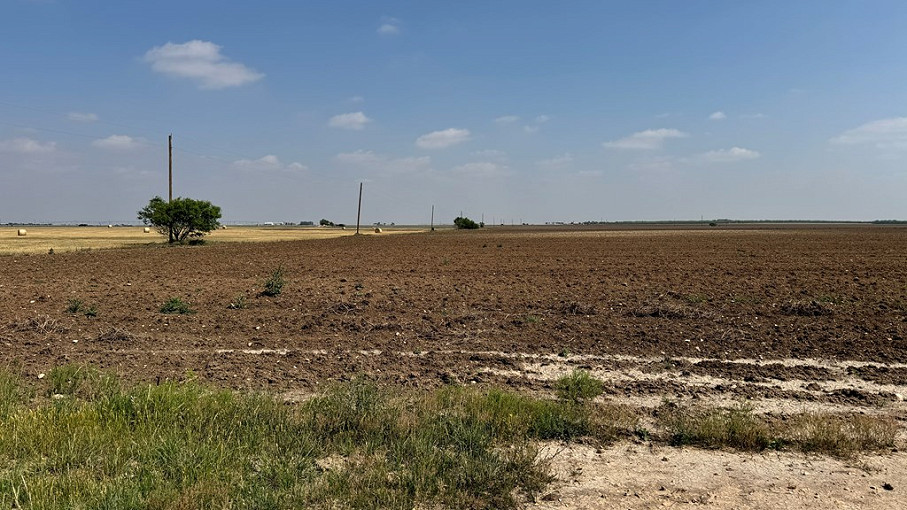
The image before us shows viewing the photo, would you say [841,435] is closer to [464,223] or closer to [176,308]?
[176,308]

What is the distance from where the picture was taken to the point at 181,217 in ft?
173

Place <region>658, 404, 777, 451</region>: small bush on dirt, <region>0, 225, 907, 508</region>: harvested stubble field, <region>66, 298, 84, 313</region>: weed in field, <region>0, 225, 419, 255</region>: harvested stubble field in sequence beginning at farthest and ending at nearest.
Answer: <region>0, 225, 419, 255</region>: harvested stubble field
<region>66, 298, 84, 313</region>: weed in field
<region>658, 404, 777, 451</region>: small bush on dirt
<region>0, 225, 907, 508</region>: harvested stubble field

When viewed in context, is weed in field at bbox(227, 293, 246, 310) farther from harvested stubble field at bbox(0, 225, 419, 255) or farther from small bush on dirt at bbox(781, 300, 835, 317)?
harvested stubble field at bbox(0, 225, 419, 255)

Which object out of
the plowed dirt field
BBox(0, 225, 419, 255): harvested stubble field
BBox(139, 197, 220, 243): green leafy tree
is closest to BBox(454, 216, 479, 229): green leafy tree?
BBox(0, 225, 419, 255): harvested stubble field

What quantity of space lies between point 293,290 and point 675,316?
1063 cm

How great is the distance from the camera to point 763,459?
571 cm

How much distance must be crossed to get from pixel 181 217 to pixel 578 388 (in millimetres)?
52210

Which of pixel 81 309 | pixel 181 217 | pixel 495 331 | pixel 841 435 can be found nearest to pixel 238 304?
pixel 81 309

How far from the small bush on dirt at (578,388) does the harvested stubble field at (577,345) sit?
213mm

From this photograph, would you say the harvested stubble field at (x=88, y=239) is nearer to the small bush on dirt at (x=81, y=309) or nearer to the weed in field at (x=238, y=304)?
the small bush on dirt at (x=81, y=309)

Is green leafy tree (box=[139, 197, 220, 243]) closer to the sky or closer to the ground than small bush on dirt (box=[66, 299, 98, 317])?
closer to the sky

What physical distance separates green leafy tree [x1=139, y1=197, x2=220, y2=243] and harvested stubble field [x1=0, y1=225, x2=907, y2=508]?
34.8 meters

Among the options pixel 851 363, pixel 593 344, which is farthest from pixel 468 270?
pixel 851 363

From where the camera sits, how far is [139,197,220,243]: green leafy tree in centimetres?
5178
